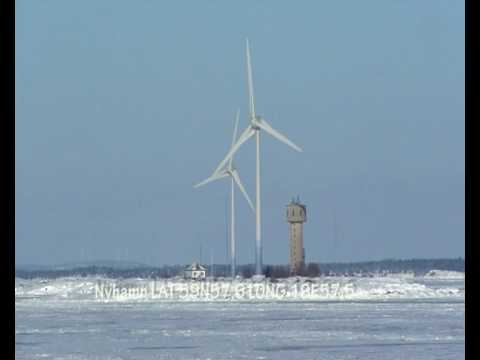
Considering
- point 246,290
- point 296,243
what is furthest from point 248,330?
point 296,243

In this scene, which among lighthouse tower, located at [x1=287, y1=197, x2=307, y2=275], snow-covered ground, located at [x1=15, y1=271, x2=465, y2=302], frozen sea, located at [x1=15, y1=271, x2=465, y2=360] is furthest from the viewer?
lighthouse tower, located at [x1=287, y1=197, x2=307, y2=275]

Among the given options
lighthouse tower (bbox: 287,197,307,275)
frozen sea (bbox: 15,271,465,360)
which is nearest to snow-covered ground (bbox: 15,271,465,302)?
frozen sea (bbox: 15,271,465,360)

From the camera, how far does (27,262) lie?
→ 39.5 metres

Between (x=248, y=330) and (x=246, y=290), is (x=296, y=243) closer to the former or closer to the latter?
(x=246, y=290)

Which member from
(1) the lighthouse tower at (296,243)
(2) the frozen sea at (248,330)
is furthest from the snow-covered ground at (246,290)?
(1) the lighthouse tower at (296,243)

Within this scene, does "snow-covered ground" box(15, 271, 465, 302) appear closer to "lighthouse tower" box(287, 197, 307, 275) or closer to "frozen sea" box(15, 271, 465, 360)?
"frozen sea" box(15, 271, 465, 360)

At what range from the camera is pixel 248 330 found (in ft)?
40.6

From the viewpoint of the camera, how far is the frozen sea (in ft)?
32.0

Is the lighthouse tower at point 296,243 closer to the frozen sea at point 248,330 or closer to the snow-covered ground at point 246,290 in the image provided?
the snow-covered ground at point 246,290

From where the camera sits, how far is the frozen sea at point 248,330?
9.74 metres

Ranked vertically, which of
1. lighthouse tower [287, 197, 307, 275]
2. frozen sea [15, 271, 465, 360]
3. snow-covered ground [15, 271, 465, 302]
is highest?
lighthouse tower [287, 197, 307, 275]

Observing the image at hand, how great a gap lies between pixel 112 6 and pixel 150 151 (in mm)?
9341

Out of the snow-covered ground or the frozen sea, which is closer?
the frozen sea
